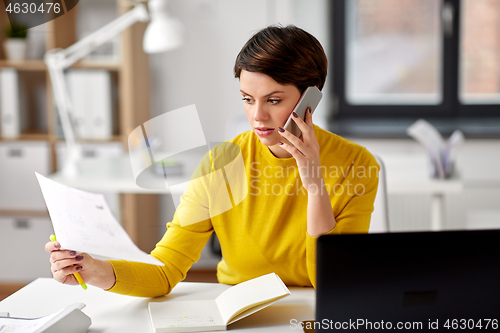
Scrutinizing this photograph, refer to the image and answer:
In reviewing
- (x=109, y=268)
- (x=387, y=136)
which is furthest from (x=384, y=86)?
(x=109, y=268)

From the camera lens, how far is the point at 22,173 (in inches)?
102

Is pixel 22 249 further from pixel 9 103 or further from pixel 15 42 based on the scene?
pixel 15 42

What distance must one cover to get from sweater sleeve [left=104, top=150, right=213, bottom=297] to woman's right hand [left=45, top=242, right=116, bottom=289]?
32mm

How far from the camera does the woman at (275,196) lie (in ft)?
3.34

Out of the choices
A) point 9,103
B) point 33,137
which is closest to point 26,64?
point 9,103

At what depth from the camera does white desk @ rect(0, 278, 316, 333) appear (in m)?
0.90

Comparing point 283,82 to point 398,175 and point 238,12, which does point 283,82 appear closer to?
point 398,175

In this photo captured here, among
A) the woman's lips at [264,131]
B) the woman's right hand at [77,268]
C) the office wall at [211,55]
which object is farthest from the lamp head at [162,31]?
the woman's right hand at [77,268]

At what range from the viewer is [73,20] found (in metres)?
2.67

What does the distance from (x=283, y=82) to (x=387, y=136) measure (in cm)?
196

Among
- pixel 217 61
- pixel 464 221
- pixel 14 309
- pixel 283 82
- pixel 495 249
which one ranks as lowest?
pixel 464 221

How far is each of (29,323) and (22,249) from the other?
6.45 ft

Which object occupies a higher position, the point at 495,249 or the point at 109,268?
the point at 495,249

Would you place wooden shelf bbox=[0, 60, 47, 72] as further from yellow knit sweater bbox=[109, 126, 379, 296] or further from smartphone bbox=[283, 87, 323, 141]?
smartphone bbox=[283, 87, 323, 141]
